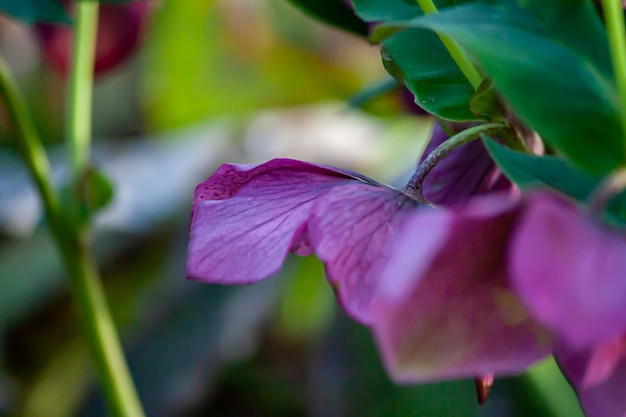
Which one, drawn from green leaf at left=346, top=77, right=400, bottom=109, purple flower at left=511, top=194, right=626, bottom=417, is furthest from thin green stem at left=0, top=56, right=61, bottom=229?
purple flower at left=511, top=194, right=626, bottom=417

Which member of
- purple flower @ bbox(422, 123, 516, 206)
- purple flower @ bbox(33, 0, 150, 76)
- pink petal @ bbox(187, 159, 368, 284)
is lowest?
purple flower @ bbox(33, 0, 150, 76)

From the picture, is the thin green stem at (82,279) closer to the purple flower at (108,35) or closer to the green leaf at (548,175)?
the purple flower at (108,35)

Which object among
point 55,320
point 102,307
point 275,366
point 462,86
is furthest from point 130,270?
point 462,86

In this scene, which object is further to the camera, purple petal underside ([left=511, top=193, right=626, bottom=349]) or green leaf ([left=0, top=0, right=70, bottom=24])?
green leaf ([left=0, top=0, right=70, bottom=24])

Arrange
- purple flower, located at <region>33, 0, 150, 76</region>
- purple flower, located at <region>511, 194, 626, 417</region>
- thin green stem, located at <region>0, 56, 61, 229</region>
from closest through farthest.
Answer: purple flower, located at <region>511, 194, 626, 417</region>
thin green stem, located at <region>0, 56, 61, 229</region>
purple flower, located at <region>33, 0, 150, 76</region>

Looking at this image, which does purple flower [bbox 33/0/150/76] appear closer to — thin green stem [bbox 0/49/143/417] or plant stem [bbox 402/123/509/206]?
thin green stem [bbox 0/49/143/417]

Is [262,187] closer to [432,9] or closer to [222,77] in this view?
[432,9]

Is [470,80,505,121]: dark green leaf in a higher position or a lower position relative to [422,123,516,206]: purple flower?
higher
